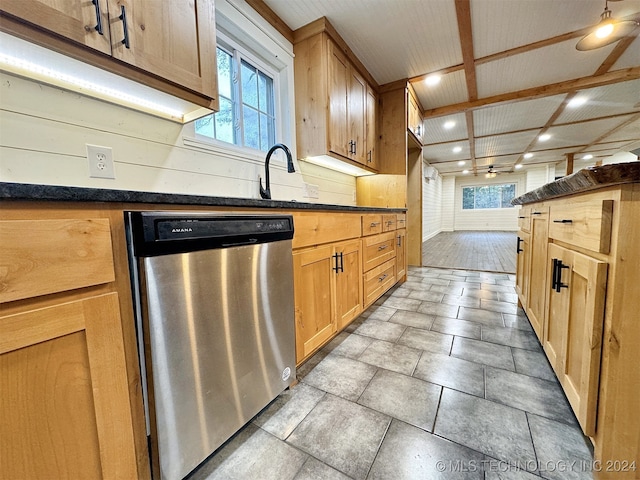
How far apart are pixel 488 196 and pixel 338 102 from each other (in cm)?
1072

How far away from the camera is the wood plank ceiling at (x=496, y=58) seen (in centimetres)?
196

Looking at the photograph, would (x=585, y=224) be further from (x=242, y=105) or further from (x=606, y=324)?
(x=242, y=105)

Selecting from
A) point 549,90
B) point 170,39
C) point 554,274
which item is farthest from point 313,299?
point 549,90

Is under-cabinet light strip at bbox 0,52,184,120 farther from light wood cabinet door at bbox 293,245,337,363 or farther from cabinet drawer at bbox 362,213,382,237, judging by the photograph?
cabinet drawer at bbox 362,213,382,237

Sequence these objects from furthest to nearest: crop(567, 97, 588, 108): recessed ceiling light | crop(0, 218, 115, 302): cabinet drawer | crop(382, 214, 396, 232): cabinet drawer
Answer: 1. crop(567, 97, 588, 108): recessed ceiling light
2. crop(382, 214, 396, 232): cabinet drawer
3. crop(0, 218, 115, 302): cabinet drawer

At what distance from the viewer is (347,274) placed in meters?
1.77

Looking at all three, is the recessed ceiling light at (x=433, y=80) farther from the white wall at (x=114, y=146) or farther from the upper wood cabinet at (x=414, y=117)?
the white wall at (x=114, y=146)

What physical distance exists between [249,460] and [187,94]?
1.49 metres

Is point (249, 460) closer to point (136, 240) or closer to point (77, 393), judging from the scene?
point (77, 393)

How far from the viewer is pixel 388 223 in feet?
8.18

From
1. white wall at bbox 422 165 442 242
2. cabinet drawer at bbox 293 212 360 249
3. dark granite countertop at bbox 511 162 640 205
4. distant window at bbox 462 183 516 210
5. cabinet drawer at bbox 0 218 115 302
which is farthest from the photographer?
distant window at bbox 462 183 516 210

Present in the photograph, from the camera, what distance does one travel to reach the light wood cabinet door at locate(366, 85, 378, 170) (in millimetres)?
2805

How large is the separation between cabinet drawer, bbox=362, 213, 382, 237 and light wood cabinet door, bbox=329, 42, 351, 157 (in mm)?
633

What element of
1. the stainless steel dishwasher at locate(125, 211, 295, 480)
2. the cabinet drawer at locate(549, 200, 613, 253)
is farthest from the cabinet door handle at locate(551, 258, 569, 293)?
the stainless steel dishwasher at locate(125, 211, 295, 480)
